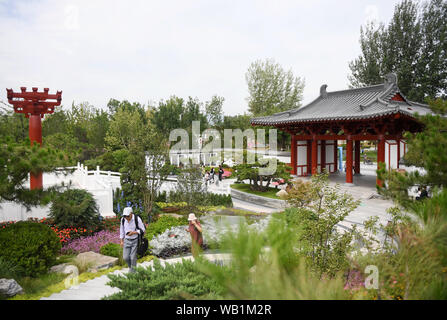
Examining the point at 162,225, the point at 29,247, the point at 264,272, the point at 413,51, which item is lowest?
the point at 162,225

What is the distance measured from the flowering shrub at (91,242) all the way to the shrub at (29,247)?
4.03ft

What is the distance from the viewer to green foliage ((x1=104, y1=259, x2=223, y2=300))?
149 inches

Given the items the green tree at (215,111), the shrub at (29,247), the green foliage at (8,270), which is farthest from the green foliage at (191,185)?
the green tree at (215,111)

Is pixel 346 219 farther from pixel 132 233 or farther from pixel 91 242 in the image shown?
pixel 91 242

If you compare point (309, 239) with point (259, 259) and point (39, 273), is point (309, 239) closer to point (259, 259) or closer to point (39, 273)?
point (259, 259)

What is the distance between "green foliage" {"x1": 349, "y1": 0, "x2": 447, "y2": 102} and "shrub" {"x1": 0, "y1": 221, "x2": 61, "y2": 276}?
105ft

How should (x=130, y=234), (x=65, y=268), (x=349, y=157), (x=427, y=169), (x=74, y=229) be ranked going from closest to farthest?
1. (x=427, y=169)
2. (x=130, y=234)
3. (x=65, y=268)
4. (x=74, y=229)
5. (x=349, y=157)

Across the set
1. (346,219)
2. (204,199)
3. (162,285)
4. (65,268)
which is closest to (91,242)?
(65,268)

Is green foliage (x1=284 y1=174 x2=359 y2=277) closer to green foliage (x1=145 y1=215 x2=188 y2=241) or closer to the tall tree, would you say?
green foliage (x1=145 y1=215 x2=188 y2=241)

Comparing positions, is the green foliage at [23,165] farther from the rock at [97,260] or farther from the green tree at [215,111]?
the green tree at [215,111]

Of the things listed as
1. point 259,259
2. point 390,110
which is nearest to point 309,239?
point 259,259

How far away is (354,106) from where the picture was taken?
16.7 meters

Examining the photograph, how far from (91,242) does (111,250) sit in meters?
1.13
